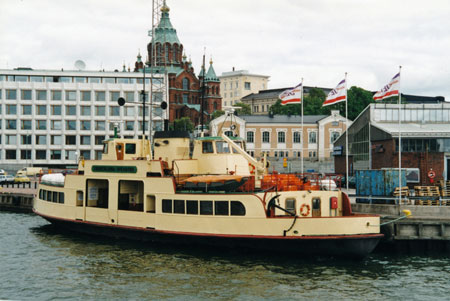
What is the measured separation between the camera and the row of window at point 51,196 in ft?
116

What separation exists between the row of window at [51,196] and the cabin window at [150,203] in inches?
317

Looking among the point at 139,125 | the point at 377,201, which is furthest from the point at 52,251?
the point at 139,125

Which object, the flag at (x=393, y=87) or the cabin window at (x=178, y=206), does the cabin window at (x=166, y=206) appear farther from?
the flag at (x=393, y=87)

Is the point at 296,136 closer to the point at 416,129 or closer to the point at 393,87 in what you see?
the point at 416,129

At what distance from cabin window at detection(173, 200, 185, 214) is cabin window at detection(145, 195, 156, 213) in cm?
189

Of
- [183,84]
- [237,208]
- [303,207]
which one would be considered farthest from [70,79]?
[303,207]

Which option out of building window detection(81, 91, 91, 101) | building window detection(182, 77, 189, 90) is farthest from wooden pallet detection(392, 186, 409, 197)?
building window detection(182, 77, 189, 90)

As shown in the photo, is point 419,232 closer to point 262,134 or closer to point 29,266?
point 29,266

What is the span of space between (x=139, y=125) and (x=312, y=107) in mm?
47699

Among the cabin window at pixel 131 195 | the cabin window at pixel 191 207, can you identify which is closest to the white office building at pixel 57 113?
the cabin window at pixel 131 195

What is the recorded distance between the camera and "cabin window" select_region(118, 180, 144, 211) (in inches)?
1257

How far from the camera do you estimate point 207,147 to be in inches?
1241

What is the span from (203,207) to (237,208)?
6.63 feet

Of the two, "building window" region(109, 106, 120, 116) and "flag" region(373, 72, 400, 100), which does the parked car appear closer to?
"building window" region(109, 106, 120, 116)
